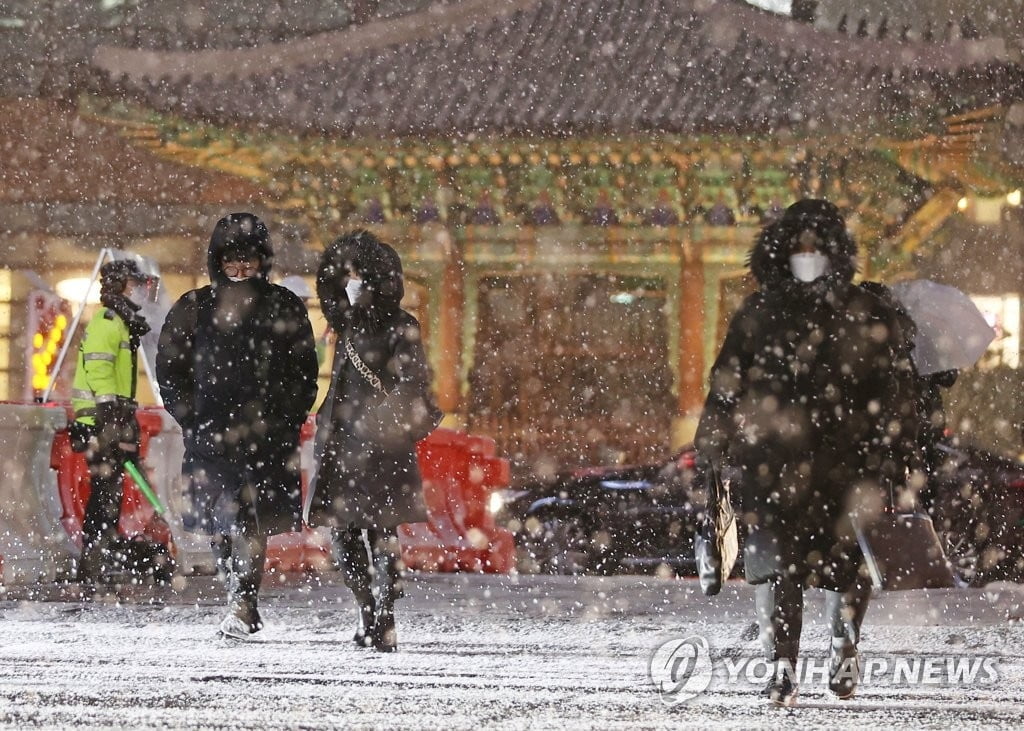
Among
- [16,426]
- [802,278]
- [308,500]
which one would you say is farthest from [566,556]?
[802,278]

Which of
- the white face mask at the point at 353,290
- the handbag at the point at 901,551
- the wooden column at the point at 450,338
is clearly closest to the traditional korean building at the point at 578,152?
the wooden column at the point at 450,338

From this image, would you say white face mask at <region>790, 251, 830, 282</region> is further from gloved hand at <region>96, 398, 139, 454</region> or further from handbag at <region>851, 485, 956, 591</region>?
gloved hand at <region>96, 398, 139, 454</region>

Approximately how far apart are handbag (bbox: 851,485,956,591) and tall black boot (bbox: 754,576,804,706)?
296 millimetres

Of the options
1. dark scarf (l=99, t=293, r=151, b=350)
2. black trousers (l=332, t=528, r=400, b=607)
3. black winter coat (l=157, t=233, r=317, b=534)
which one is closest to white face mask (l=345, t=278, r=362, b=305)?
black winter coat (l=157, t=233, r=317, b=534)

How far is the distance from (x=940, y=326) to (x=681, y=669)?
6.98 ft

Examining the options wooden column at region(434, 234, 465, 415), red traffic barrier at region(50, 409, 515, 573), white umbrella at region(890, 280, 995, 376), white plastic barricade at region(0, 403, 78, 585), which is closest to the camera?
white umbrella at region(890, 280, 995, 376)

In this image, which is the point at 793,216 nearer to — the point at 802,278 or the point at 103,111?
the point at 802,278

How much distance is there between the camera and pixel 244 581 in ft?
24.6

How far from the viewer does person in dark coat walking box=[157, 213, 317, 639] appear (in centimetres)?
742

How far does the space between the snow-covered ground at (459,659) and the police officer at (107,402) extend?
22.7 inches

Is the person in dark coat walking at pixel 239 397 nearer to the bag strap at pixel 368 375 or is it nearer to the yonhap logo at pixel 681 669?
the bag strap at pixel 368 375

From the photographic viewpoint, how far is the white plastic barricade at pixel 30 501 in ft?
34.1

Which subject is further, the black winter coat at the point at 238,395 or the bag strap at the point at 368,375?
the black winter coat at the point at 238,395

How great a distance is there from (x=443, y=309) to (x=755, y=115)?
12.8 ft
